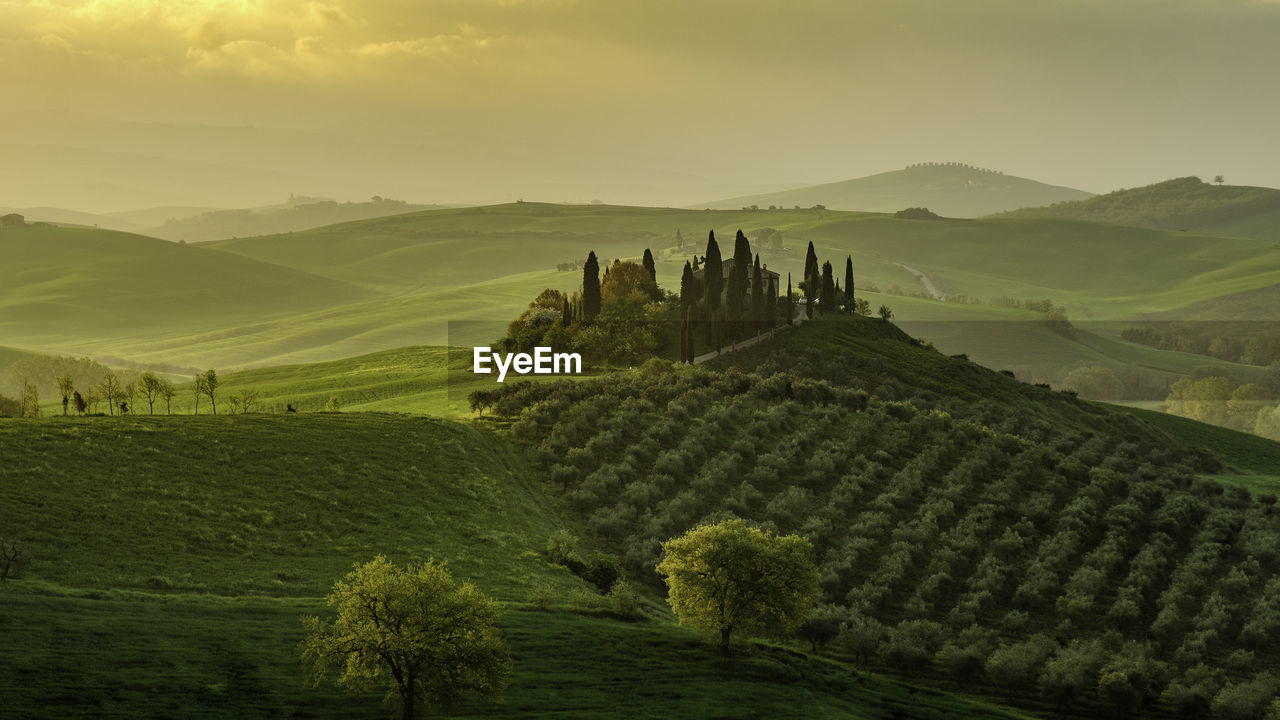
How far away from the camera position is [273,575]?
5369 centimetres

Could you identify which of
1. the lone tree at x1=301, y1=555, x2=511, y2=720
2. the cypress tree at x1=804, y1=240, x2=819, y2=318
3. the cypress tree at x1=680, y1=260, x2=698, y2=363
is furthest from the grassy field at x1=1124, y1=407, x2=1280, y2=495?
the lone tree at x1=301, y1=555, x2=511, y2=720

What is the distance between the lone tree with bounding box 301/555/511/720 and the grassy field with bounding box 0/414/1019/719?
5.89ft

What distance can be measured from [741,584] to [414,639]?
1833 cm

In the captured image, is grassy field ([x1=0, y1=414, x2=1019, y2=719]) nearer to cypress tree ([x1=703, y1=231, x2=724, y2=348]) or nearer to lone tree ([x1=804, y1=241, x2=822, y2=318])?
cypress tree ([x1=703, y1=231, x2=724, y2=348])

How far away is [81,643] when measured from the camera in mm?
39656

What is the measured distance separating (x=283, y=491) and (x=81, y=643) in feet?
88.5

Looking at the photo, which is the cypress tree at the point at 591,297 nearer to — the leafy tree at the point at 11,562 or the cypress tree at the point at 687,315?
the cypress tree at the point at 687,315

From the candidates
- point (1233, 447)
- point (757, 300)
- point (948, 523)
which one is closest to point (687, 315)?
point (757, 300)

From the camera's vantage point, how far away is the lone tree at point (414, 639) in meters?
37.4

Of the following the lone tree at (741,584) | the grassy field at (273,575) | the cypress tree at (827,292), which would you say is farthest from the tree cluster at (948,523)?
the cypress tree at (827,292)

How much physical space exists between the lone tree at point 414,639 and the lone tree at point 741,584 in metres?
14.4

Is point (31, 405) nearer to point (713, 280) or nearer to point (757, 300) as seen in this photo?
point (713, 280)

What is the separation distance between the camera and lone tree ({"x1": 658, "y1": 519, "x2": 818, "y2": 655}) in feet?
167

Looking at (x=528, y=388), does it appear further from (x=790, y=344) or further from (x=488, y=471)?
(x=790, y=344)
